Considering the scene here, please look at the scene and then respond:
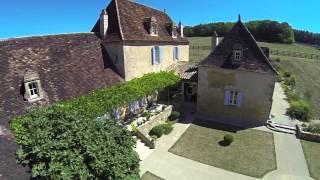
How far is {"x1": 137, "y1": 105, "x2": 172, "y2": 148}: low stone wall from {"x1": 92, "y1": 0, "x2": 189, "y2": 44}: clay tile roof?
23.9 feet

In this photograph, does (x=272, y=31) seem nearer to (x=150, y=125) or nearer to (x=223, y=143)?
(x=223, y=143)

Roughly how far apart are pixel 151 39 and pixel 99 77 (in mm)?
7445

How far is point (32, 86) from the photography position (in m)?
15.2

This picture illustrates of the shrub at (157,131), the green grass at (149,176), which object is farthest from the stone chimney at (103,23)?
the green grass at (149,176)

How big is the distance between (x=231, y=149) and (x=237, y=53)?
28.5 ft

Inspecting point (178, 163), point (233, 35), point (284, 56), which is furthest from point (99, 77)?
point (284, 56)

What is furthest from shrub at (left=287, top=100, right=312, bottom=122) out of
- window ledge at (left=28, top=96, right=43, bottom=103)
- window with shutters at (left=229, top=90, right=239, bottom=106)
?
window ledge at (left=28, top=96, right=43, bottom=103)

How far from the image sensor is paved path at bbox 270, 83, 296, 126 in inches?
876

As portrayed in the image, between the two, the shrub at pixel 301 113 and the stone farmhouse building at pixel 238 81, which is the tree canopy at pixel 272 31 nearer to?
the shrub at pixel 301 113

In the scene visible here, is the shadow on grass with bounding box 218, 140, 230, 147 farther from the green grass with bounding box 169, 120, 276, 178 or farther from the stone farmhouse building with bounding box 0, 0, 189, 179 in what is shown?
the stone farmhouse building with bounding box 0, 0, 189, 179

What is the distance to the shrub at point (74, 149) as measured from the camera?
26.8ft

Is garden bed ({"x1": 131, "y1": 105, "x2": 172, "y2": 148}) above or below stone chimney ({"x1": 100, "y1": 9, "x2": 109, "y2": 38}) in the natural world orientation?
below

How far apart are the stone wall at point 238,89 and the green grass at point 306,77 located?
8.83 metres

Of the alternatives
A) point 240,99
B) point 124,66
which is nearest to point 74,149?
point 124,66
